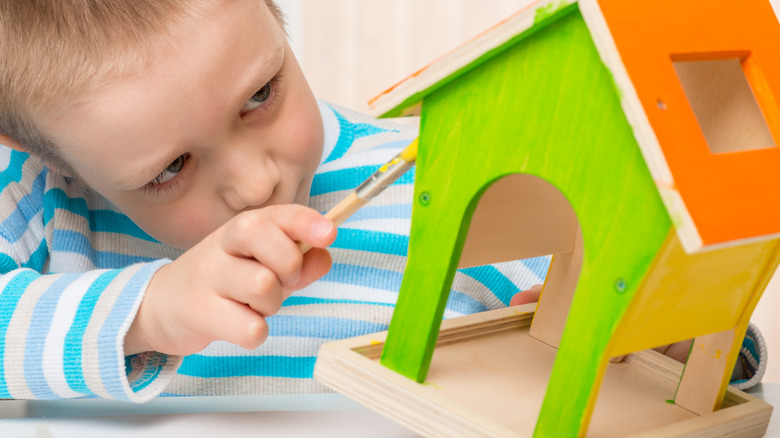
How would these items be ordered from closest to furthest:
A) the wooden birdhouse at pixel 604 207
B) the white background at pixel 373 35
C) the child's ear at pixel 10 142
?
1. the wooden birdhouse at pixel 604 207
2. the child's ear at pixel 10 142
3. the white background at pixel 373 35

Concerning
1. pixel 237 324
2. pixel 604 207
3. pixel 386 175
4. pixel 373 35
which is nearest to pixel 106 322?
pixel 237 324

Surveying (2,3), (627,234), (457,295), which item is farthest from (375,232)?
(627,234)

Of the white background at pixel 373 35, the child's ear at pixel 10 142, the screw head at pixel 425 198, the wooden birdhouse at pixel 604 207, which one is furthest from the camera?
the white background at pixel 373 35

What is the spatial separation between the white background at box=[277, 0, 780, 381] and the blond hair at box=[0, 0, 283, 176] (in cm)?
93

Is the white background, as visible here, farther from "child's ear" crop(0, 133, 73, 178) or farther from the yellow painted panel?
the yellow painted panel

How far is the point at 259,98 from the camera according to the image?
2.20 feet

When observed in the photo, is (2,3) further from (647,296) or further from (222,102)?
(647,296)

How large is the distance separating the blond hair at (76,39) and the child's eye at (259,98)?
0.09m

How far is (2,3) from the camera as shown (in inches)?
25.2

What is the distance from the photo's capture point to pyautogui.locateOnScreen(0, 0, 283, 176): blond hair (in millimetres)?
593

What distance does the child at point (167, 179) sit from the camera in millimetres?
517

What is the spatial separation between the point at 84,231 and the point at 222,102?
370mm

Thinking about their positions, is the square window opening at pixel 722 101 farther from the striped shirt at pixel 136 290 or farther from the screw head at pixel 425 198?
the striped shirt at pixel 136 290

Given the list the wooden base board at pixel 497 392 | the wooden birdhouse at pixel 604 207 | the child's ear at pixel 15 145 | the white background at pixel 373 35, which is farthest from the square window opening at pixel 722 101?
the white background at pixel 373 35
